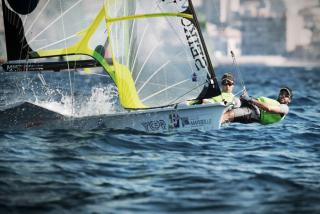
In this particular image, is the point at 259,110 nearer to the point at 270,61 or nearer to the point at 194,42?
the point at 194,42

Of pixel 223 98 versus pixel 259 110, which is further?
pixel 259 110

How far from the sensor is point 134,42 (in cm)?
1254

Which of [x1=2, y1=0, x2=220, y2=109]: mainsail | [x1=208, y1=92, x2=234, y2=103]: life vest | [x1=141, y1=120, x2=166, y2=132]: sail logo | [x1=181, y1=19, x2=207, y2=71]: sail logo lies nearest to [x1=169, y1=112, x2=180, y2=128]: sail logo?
[x1=141, y1=120, x2=166, y2=132]: sail logo

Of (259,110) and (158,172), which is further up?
(259,110)

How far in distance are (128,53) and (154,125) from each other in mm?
1473

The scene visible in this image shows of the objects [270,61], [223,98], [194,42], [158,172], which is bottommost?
[158,172]

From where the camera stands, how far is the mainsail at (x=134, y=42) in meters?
12.4

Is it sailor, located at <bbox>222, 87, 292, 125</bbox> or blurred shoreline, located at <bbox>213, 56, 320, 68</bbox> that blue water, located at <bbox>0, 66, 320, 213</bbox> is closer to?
sailor, located at <bbox>222, 87, 292, 125</bbox>

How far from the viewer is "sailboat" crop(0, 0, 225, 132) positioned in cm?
1204

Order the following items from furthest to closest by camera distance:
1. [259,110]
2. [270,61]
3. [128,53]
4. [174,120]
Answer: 1. [270,61]
2. [259,110]
3. [128,53]
4. [174,120]

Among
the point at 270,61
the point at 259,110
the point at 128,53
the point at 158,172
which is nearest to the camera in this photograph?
the point at 158,172

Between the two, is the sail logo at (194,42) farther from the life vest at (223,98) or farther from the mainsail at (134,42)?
the life vest at (223,98)

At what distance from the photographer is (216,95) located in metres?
12.4

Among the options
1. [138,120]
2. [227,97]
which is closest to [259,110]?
[227,97]
